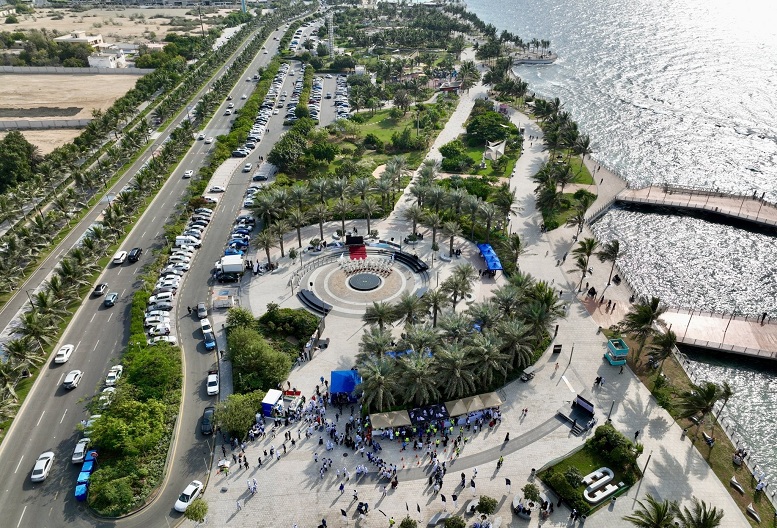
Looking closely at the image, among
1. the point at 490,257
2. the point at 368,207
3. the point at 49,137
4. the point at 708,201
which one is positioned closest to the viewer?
the point at 490,257

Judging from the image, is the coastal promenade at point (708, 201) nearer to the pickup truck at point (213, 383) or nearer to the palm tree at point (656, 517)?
the palm tree at point (656, 517)

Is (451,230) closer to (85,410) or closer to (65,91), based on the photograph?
(85,410)

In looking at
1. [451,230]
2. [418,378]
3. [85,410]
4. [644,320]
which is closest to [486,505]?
[418,378]

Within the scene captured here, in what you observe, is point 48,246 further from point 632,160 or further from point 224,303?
point 632,160

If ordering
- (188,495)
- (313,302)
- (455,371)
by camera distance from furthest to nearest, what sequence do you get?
(313,302)
(455,371)
(188,495)

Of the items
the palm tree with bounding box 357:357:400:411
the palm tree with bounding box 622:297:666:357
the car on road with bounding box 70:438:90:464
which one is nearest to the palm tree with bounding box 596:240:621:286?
the palm tree with bounding box 622:297:666:357

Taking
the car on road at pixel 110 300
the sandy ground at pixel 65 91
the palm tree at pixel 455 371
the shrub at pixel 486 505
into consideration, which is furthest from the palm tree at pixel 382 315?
the sandy ground at pixel 65 91
